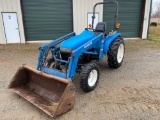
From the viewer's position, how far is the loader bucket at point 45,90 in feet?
8.45

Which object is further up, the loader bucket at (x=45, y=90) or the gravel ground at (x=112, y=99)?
the loader bucket at (x=45, y=90)

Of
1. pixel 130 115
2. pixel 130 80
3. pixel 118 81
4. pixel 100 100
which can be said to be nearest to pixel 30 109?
pixel 100 100

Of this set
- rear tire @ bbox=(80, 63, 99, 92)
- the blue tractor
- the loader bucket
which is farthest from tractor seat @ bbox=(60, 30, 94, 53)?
the loader bucket

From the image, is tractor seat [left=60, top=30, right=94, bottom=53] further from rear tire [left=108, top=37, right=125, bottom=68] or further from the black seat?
rear tire [left=108, top=37, right=125, bottom=68]

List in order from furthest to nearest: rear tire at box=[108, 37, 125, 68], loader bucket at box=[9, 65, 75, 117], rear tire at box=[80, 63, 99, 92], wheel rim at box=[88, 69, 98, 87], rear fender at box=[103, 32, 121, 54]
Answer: rear tire at box=[108, 37, 125, 68] → rear fender at box=[103, 32, 121, 54] → wheel rim at box=[88, 69, 98, 87] → rear tire at box=[80, 63, 99, 92] → loader bucket at box=[9, 65, 75, 117]

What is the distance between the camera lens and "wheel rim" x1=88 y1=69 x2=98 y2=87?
344 cm

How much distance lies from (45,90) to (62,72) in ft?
1.68

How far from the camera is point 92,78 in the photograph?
11.6ft

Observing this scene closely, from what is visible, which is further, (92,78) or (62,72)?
(92,78)

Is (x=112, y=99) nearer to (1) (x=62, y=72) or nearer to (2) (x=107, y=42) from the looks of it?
(1) (x=62, y=72)

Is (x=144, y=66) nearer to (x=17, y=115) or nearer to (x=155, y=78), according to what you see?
(x=155, y=78)

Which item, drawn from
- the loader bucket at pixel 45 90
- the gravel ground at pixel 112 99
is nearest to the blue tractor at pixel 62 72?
the loader bucket at pixel 45 90

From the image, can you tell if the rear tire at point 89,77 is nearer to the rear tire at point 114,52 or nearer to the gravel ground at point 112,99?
the gravel ground at point 112,99

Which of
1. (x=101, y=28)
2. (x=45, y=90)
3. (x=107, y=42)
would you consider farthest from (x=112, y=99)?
(x=101, y=28)
